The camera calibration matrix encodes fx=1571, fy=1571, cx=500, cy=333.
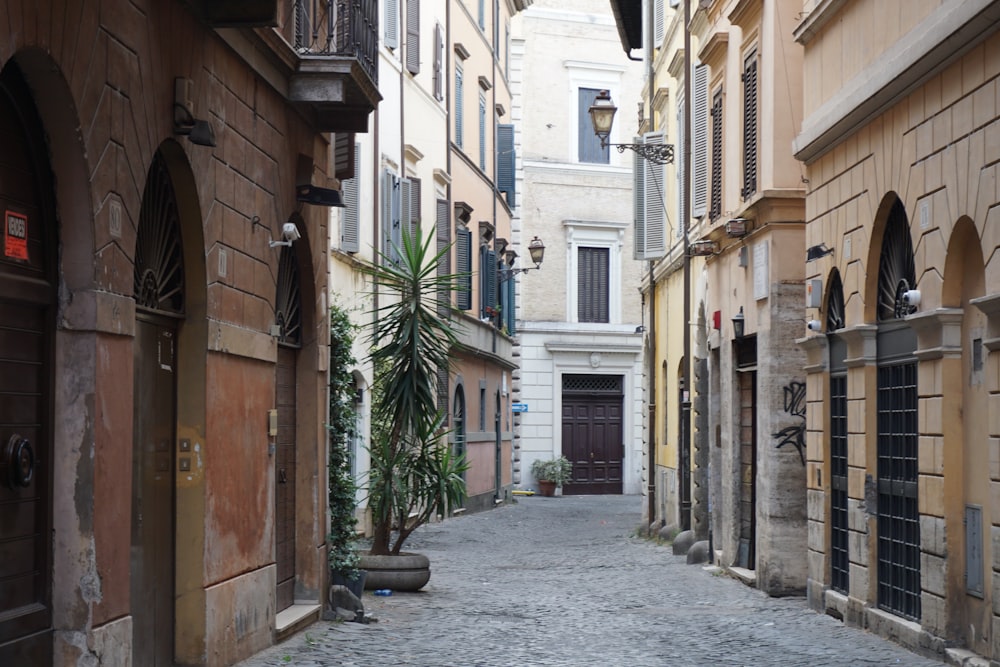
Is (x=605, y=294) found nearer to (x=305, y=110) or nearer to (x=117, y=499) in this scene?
(x=305, y=110)

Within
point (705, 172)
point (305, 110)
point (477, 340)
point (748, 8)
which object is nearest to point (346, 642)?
point (305, 110)

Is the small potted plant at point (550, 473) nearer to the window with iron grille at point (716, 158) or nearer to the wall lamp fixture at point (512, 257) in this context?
the wall lamp fixture at point (512, 257)

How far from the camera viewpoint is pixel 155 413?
9.27m

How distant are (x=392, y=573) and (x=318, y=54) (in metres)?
5.78

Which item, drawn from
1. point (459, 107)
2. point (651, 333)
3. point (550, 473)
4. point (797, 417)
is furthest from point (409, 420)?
point (550, 473)

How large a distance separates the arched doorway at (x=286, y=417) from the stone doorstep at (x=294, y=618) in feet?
0.30

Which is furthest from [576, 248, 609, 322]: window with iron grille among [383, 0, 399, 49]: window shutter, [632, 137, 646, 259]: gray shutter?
[383, 0, 399, 49]: window shutter

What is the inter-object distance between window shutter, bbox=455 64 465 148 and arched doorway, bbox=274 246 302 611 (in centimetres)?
1750

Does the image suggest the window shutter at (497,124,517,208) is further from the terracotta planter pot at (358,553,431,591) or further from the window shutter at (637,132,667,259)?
the terracotta planter pot at (358,553,431,591)

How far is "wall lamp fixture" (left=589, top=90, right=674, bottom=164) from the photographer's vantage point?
22.7 m

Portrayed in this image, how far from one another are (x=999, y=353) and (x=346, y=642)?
5308 mm

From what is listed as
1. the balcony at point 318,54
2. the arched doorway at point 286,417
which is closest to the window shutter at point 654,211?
the balcony at point 318,54

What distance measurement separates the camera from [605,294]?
139ft

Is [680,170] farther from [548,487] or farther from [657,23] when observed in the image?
[548,487]
